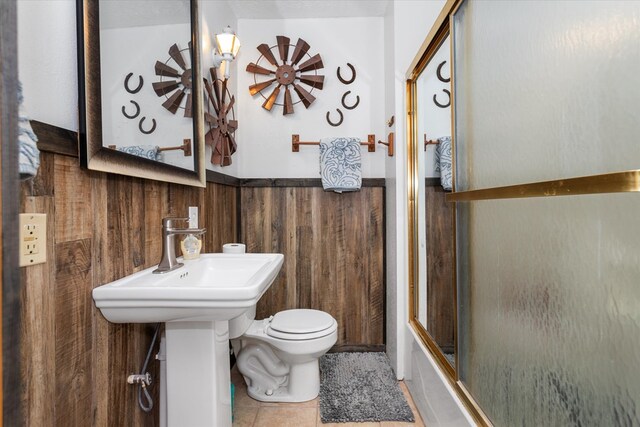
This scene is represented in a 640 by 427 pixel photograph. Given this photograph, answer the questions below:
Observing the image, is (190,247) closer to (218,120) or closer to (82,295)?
(82,295)

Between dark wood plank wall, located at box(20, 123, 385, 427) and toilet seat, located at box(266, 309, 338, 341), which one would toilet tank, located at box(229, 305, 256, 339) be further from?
dark wood plank wall, located at box(20, 123, 385, 427)

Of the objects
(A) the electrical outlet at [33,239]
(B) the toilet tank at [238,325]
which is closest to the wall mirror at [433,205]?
(B) the toilet tank at [238,325]

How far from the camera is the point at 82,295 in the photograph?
0.95 meters

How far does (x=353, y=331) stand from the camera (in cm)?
239

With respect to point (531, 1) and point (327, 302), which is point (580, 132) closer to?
point (531, 1)

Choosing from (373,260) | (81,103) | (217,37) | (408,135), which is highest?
(217,37)

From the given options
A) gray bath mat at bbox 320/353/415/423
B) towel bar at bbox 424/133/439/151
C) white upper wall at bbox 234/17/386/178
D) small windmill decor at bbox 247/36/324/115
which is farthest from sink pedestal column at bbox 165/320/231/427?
small windmill decor at bbox 247/36/324/115

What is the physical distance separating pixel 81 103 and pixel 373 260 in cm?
192

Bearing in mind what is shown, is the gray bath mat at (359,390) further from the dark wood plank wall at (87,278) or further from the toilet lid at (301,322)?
the dark wood plank wall at (87,278)

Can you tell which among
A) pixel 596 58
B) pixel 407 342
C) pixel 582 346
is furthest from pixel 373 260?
pixel 596 58

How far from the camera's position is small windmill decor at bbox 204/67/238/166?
1.95 metres

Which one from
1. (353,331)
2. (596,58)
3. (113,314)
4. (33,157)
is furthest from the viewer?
(353,331)

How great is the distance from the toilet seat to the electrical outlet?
1155 millimetres

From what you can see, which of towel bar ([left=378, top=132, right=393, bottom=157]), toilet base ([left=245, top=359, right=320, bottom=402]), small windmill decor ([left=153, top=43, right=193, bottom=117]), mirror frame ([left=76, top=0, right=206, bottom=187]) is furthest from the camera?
towel bar ([left=378, top=132, right=393, bottom=157])
